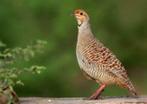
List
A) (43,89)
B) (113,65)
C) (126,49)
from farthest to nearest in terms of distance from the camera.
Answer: (126,49) → (43,89) → (113,65)

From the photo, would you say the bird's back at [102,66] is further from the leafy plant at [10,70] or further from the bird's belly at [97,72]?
the leafy plant at [10,70]

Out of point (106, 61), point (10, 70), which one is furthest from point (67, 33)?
point (10, 70)

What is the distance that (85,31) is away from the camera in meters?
15.8

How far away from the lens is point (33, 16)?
26.9 meters

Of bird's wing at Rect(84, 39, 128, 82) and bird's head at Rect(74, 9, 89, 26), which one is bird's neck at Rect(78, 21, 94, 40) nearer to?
bird's head at Rect(74, 9, 89, 26)

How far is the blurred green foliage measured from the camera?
82.4 ft

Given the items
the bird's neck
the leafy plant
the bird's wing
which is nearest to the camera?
the leafy plant

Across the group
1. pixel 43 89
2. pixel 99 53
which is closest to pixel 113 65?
pixel 99 53

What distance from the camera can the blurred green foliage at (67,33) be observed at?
25.1 m

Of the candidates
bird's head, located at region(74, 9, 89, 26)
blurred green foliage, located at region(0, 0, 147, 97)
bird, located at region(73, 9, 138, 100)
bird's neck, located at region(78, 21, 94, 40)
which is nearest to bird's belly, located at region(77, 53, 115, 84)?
bird, located at region(73, 9, 138, 100)

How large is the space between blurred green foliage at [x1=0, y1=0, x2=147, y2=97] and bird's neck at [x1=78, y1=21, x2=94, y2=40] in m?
8.74

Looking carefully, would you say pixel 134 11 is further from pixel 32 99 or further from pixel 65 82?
pixel 32 99

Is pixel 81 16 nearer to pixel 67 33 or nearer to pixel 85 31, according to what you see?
pixel 85 31

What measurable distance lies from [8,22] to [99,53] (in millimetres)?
11466
